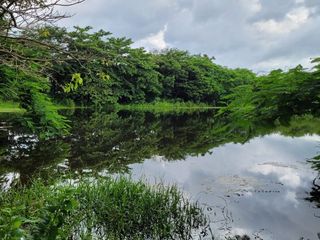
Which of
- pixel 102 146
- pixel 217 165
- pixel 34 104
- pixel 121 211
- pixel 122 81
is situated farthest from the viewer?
pixel 122 81

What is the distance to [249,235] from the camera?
7824 mm

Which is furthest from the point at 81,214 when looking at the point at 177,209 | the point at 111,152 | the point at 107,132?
the point at 107,132

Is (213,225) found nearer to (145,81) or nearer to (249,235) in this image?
(249,235)

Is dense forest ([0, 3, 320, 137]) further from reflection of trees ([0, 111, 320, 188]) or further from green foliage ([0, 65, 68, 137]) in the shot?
reflection of trees ([0, 111, 320, 188])

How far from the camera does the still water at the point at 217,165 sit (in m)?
8.31

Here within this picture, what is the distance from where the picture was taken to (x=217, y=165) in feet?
52.1

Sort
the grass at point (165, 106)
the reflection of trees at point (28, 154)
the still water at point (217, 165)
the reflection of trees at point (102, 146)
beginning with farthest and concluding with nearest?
the grass at point (165, 106), the reflection of trees at point (102, 146), the reflection of trees at point (28, 154), the still water at point (217, 165)

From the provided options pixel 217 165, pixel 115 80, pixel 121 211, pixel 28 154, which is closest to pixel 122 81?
pixel 115 80

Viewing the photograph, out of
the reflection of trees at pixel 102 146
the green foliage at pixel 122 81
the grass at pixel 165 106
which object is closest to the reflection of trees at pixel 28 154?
the reflection of trees at pixel 102 146

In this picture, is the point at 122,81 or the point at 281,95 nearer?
the point at 281,95

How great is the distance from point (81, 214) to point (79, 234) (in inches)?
22.0

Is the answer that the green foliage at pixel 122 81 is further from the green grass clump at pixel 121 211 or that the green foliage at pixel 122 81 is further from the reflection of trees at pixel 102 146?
the green grass clump at pixel 121 211

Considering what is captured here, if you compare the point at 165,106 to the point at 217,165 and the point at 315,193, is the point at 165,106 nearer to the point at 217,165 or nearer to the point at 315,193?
the point at 217,165

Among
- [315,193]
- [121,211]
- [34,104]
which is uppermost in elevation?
[34,104]
